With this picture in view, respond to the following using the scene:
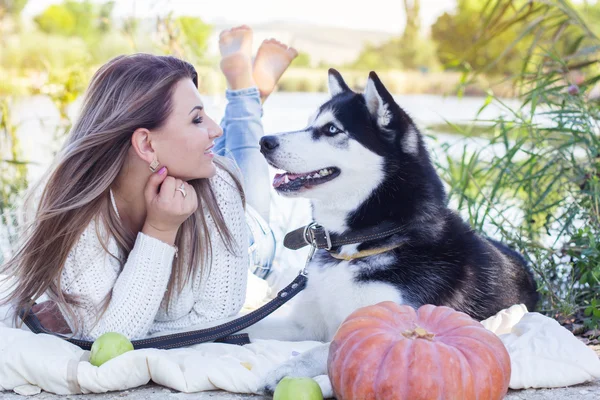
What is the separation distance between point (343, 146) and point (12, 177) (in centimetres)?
304

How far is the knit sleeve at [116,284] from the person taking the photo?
2.22m

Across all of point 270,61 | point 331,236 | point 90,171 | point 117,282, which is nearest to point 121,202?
point 90,171

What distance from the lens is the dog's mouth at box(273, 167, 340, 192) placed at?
2.33 m

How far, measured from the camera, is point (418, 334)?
1.71 m

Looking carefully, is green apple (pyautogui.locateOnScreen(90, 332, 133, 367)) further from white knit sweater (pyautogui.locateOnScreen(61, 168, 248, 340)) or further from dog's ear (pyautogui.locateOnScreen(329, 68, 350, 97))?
dog's ear (pyautogui.locateOnScreen(329, 68, 350, 97))

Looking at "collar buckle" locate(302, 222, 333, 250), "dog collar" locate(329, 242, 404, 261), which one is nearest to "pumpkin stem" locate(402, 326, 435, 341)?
"dog collar" locate(329, 242, 404, 261)

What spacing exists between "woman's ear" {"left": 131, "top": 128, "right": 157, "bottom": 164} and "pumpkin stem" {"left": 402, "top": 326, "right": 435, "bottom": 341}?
42.5 inches

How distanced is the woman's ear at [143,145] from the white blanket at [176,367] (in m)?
0.66

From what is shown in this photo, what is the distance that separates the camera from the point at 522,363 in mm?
2016

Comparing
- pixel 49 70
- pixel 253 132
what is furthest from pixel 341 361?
pixel 49 70

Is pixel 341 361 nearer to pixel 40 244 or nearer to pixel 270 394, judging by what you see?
pixel 270 394

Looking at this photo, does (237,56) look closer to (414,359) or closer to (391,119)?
(391,119)

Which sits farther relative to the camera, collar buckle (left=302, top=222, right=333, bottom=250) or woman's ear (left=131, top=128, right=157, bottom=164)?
collar buckle (left=302, top=222, right=333, bottom=250)

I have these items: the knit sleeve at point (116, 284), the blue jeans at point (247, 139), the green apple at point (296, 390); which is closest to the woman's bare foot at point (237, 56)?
the blue jeans at point (247, 139)
